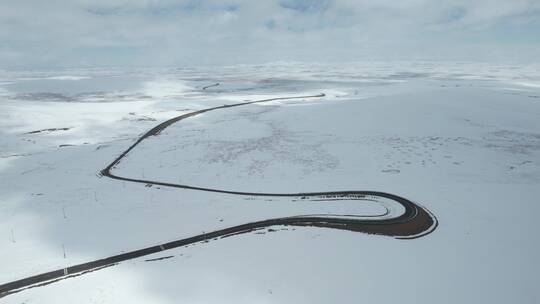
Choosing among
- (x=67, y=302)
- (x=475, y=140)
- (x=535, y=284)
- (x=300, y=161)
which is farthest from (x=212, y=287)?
(x=475, y=140)

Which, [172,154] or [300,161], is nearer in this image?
[300,161]

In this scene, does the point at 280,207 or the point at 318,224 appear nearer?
the point at 318,224

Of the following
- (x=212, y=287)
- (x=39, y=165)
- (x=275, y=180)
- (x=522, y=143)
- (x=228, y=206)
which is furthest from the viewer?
(x=522, y=143)

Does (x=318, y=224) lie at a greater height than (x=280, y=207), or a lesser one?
lesser

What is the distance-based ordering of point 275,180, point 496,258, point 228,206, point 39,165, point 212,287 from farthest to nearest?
point 39,165
point 275,180
point 228,206
point 496,258
point 212,287

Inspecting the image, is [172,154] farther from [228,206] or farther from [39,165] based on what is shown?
[228,206]

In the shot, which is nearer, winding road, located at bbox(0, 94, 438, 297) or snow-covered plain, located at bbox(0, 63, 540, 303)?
snow-covered plain, located at bbox(0, 63, 540, 303)

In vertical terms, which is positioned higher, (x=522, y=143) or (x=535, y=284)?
(x=522, y=143)

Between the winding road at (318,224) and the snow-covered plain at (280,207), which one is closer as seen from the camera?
the snow-covered plain at (280,207)
